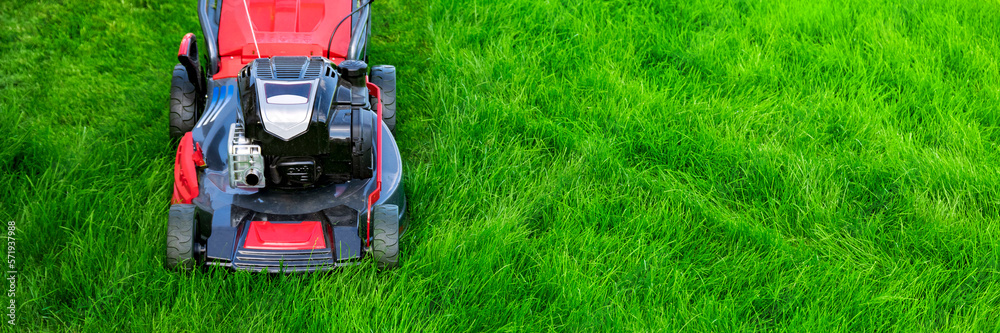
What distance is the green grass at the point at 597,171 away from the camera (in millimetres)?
2770

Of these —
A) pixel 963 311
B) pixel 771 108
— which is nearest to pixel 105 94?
pixel 771 108

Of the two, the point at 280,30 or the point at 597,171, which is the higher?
the point at 280,30

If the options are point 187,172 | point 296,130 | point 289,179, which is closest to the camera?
point 296,130

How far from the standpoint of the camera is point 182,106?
360cm

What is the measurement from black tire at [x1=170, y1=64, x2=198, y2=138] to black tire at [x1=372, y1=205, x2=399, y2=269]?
1.31m

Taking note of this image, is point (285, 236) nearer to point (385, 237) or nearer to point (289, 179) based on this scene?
point (289, 179)

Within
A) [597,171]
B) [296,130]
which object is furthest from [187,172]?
[597,171]

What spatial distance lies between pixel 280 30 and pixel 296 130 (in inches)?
47.7

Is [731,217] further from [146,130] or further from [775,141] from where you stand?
[146,130]

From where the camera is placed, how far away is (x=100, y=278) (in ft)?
9.07

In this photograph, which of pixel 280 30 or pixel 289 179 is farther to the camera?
pixel 280 30

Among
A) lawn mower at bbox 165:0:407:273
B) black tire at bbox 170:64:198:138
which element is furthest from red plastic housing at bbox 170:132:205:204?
black tire at bbox 170:64:198:138

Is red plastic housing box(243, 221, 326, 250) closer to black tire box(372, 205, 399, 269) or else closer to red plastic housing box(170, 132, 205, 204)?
black tire box(372, 205, 399, 269)

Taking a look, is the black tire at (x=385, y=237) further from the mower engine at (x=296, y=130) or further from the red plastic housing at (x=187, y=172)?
the red plastic housing at (x=187, y=172)
